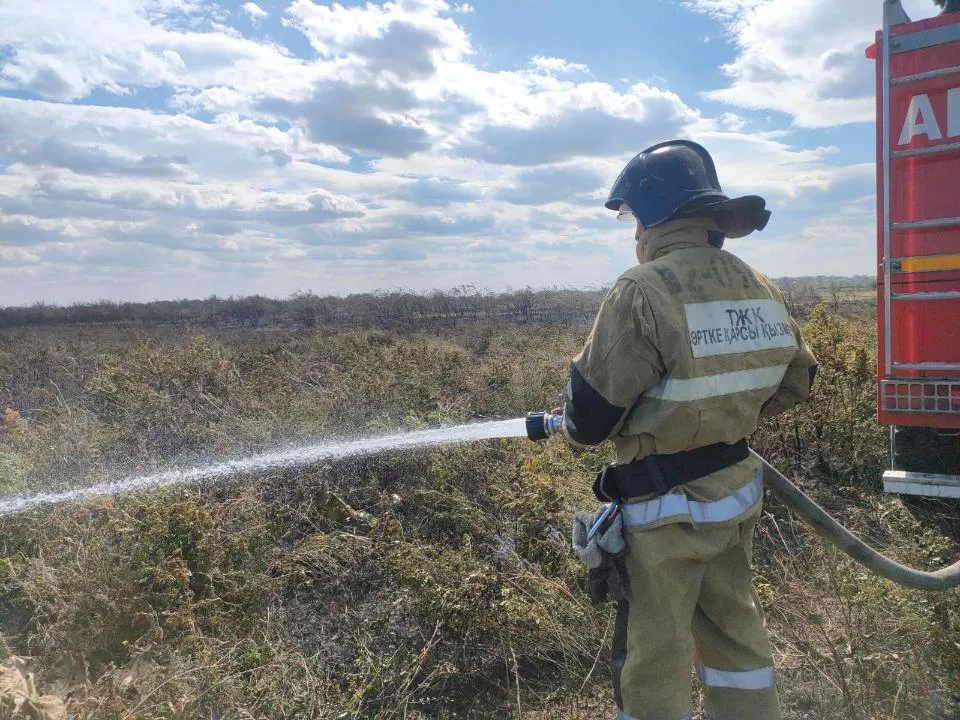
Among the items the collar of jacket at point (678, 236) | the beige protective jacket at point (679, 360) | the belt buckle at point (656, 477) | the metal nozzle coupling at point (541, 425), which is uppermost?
the collar of jacket at point (678, 236)

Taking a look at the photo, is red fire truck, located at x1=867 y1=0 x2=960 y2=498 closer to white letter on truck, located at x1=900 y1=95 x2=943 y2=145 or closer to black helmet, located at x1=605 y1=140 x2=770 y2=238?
white letter on truck, located at x1=900 y1=95 x2=943 y2=145

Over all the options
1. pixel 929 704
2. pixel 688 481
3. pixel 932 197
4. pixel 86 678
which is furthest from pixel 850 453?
pixel 86 678

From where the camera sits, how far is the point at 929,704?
2.61 meters

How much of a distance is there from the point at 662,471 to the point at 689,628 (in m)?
0.51

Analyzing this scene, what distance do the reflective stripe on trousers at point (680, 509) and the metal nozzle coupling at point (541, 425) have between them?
1.26 ft

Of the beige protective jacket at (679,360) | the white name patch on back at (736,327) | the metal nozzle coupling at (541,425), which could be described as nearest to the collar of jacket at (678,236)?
the beige protective jacket at (679,360)

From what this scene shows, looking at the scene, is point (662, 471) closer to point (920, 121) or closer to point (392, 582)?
point (392, 582)

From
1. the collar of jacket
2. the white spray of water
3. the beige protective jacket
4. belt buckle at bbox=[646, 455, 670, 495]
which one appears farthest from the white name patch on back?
the white spray of water

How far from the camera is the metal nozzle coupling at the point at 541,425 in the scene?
2.44m

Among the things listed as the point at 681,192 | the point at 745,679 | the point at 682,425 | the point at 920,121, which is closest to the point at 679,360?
the point at 682,425

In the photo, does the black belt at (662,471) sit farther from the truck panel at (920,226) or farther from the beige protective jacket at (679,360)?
the truck panel at (920,226)

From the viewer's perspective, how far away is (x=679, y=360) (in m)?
2.04

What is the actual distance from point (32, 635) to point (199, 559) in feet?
2.70

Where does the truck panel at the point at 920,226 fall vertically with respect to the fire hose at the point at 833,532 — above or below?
Answer: above
